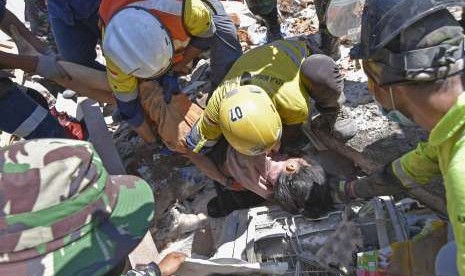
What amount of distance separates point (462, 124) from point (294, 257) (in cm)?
154

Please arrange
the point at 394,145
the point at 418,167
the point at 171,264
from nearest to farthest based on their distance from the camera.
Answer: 1. the point at 418,167
2. the point at 171,264
3. the point at 394,145

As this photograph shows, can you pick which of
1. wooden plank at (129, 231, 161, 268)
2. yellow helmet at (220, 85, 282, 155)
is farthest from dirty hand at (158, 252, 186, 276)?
yellow helmet at (220, 85, 282, 155)

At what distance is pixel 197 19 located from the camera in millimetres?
3119

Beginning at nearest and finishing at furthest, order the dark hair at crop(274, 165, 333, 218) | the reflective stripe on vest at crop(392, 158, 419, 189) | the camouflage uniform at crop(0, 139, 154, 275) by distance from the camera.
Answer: the camouflage uniform at crop(0, 139, 154, 275)
the reflective stripe on vest at crop(392, 158, 419, 189)
the dark hair at crop(274, 165, 333, 218)

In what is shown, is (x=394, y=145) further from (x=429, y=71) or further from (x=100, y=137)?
(x=100, y=137)

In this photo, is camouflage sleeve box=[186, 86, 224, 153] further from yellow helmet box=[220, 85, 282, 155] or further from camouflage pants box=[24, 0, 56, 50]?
camouflage pants box=[24, 0, 56, 50]

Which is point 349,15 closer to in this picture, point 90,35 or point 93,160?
point 90,35

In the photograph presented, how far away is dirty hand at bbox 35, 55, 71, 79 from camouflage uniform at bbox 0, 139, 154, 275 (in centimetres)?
231

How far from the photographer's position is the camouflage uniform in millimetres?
1356

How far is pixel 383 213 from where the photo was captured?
104 inches

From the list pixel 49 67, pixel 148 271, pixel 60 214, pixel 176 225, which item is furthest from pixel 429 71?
pixel 49 67

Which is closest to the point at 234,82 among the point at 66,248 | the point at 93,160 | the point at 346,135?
the point at 346,135

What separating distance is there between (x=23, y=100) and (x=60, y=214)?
7.32 feet

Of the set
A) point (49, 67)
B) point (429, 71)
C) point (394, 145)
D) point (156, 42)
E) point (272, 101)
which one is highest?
point (429, 71)
